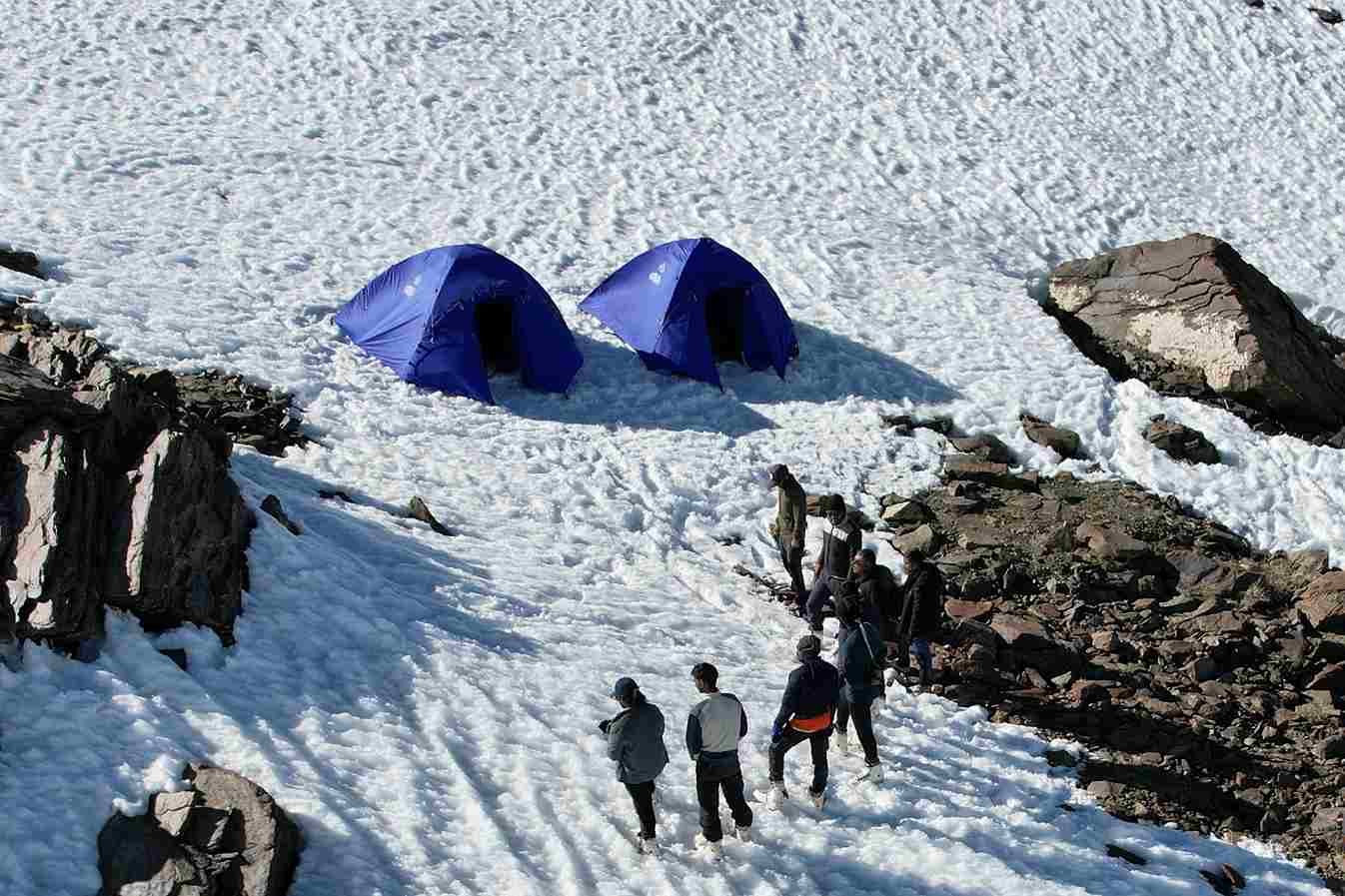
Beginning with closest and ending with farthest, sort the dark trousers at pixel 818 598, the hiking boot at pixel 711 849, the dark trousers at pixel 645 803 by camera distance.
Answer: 1. the dark trousers at pixel 645 803
2. the hiking boot at pixel 711 849
3. the dark trousers at pixel 818 598

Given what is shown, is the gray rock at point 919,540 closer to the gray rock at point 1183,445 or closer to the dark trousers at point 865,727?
the gray rock at point 1183,445

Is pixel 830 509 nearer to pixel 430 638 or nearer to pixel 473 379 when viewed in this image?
pixel 430 638

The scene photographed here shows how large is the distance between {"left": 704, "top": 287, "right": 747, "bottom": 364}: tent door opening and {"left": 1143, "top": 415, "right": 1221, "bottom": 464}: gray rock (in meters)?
6.39

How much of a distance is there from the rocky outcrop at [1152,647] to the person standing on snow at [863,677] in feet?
7.76

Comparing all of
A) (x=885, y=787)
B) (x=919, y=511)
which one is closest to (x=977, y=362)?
(x=919, y=511)

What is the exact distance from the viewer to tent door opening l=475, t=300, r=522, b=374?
2075 centimetres

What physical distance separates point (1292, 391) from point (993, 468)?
19.1 ft

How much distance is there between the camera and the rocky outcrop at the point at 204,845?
31.1ft

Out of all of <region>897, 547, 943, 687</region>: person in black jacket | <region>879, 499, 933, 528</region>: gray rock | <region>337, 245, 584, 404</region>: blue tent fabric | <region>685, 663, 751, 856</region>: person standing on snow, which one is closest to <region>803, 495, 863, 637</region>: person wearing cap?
<region>897, 547, 943, 687</region>: person in black jacket

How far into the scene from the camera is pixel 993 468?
1936cm

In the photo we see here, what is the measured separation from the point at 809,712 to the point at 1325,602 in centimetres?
817

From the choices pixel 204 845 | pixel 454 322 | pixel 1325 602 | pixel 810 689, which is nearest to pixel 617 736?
pixel 810 689

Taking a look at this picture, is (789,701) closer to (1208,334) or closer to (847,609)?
(847,609)

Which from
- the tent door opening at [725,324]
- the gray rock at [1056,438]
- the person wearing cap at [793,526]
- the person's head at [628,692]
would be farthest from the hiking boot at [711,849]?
the tent door opening at [725,324]
